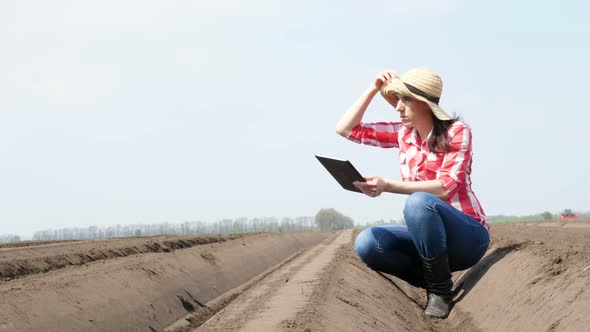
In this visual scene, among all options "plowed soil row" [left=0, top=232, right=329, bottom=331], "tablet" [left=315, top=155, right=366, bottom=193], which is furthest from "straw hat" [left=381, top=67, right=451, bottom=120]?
"plowed soil row" [left=0, top=232, right=329, bottom=331]

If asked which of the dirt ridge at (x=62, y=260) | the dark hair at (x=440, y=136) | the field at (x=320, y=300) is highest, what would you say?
the dark hair at (x=440, y=136)

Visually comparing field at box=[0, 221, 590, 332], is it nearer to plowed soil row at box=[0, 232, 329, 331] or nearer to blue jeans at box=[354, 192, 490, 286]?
plowed soil row at box=[0, 232, 329, 331]

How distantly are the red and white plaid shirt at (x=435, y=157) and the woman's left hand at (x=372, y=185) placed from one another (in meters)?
0.55

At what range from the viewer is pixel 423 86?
532 cm

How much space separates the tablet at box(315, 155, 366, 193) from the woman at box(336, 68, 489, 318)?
93 mm

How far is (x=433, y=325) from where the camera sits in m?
6.40

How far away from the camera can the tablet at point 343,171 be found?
16.1 feet

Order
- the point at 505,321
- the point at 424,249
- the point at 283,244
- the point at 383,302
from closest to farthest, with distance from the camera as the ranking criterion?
the point at 505,321 → the point at 424,249 → the point at 383,302 → the point at 283,244

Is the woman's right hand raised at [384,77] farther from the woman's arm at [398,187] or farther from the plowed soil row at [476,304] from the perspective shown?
the plowed soil row at [476,304]

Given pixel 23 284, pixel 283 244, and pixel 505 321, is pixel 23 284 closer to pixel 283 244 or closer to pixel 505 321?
pixel 505 321

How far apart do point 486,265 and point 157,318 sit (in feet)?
14.6

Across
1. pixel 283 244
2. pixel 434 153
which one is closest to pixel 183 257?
pixel 434 153

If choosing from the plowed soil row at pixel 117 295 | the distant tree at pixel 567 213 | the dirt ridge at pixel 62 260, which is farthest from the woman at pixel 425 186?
the distant tree at pixel 567 213

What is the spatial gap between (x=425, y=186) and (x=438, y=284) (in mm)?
1046
